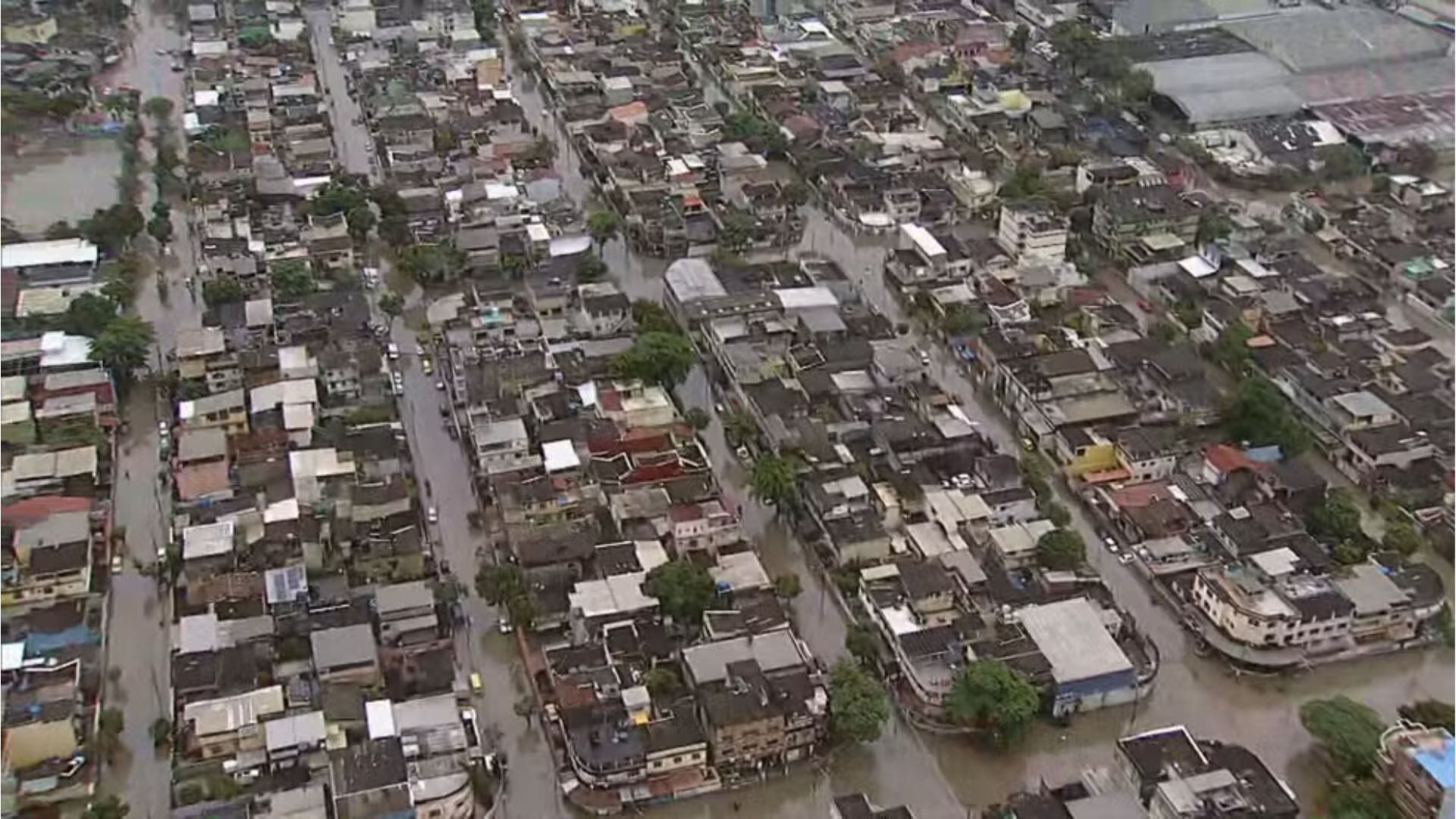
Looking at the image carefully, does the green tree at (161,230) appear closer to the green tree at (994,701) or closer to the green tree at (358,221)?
the green tree at (358,221)

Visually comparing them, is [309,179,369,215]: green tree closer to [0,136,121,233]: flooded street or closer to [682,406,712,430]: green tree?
[0,136,121,233]: flooded street

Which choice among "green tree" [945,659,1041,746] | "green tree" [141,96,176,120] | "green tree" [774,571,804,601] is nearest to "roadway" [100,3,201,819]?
"green tree" [141,96,176,120]

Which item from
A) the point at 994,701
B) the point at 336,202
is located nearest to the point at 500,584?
the point at 994,701

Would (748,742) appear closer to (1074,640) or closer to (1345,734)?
(1074,640)

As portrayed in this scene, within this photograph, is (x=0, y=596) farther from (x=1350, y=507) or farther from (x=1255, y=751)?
(x=1350, y=507)

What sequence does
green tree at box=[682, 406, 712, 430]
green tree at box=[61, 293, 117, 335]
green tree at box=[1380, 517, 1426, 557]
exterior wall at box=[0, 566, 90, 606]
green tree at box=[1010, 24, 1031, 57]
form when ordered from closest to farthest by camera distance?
1. exterior wall at box=[0, 566, 90, 606]
2. green tree at box=[1380, 517, 1426, 557]
3. green tree at box=[682, 406, 712, 430]
4. green tree at box=[61, 293, 117, 335]
5. green tree at box=[1010, 24, 1031, 57]

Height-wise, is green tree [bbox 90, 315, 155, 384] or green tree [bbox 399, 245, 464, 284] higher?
green tree [bbox 399, 245, 464, 284]
